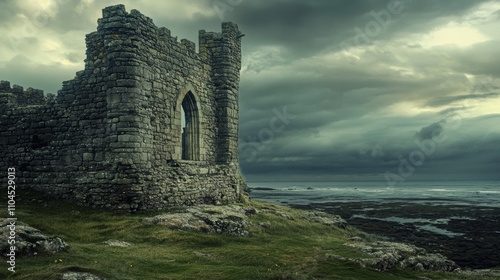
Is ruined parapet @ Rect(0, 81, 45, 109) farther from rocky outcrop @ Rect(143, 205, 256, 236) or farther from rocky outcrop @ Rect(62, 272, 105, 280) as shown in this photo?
rocky outcrop @ Rect(62, 272, 105, 280)

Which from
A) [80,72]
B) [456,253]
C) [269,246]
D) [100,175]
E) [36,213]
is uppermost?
[80,72]

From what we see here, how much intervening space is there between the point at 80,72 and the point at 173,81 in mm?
4789

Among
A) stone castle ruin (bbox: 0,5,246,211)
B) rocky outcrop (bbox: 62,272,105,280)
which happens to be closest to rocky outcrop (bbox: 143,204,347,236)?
stone castle ruin (bbox: 0,5,246,211)

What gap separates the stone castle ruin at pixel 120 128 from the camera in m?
19.6

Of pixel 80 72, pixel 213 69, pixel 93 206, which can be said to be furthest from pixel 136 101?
pixel 213 69

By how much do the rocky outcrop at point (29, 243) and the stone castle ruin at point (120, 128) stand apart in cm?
748

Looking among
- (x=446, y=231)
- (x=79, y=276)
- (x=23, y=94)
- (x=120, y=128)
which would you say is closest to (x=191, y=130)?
(x=120, y=128)

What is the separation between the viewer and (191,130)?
25.5 meters

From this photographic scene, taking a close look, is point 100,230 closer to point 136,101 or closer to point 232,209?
point 136,101

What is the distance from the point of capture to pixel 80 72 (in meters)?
20.9

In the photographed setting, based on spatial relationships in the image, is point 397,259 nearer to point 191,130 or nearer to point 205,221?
point 205,221

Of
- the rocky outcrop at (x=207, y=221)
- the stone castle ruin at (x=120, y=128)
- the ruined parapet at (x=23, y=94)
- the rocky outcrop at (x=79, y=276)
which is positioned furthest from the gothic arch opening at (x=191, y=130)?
the rocky outcrop at (x=79, y=276)

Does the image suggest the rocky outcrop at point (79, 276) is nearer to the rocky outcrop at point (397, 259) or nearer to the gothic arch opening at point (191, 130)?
the rocky outcrop at point (397, 259)

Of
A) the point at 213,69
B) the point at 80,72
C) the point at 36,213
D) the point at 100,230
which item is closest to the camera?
the point at 100,230
